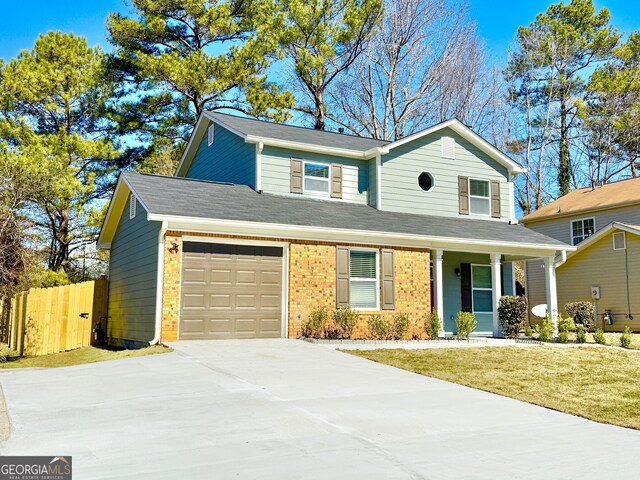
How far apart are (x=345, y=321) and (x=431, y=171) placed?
6.96m

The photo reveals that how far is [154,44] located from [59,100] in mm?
A: 5881

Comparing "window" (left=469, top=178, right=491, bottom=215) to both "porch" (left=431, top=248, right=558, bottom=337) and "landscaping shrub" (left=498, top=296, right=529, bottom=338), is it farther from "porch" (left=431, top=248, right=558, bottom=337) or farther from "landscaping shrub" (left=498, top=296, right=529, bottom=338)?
"landscaping shrub" (left=498, top=296, right=529, bottom=338)

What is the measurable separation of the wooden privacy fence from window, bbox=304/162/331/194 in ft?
22.8

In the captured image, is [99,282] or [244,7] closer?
[99,282]

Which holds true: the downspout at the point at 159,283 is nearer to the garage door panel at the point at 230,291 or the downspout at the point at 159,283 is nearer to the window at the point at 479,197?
the garage door panel at the point at 230,291

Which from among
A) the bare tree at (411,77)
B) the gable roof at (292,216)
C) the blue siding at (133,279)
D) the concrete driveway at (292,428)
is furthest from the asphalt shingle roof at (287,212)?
the bare tree at (411,77)

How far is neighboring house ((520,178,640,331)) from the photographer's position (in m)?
23.1

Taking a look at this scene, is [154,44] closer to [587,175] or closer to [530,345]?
[530,345]

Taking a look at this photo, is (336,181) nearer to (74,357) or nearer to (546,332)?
(546,332)

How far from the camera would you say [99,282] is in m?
18.7

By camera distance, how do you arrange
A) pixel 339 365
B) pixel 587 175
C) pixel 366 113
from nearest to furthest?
pixel 339 365 → pixel 366 113 → pixel 587 175

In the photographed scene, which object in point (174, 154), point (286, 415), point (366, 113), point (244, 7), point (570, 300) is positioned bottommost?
point (286, 415)

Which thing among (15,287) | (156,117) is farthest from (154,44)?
(15,287)

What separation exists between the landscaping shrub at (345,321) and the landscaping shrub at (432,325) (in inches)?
97.8
